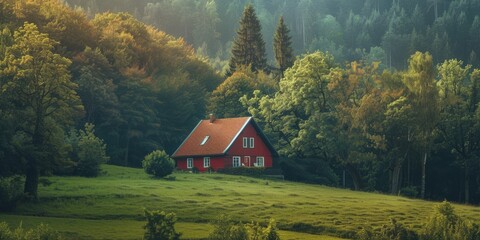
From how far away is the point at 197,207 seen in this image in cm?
6975

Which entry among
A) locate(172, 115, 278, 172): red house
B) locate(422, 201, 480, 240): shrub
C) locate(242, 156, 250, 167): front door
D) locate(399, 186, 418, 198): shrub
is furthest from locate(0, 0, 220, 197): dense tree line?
locate(399, 186, 418, 198): shrub

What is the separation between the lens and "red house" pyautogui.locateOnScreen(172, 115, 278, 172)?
106 meters

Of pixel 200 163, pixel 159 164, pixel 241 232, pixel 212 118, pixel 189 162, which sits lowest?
pixel 241 232

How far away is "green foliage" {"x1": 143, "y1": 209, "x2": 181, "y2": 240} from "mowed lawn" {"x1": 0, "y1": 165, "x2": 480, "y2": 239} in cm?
574

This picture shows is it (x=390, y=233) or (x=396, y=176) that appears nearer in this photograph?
(x=390, y=233)

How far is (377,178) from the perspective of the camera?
376ft

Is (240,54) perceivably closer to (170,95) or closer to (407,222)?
(170,95)

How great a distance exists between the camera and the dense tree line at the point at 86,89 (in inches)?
2800

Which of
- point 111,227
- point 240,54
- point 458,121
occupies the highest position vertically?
point 240,54

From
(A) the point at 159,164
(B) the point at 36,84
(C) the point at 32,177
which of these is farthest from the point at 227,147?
(C) the point at 32,177

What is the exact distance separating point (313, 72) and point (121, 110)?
25.4 meters

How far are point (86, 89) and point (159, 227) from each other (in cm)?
6064

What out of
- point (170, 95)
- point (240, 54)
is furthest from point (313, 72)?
point (240, 54)

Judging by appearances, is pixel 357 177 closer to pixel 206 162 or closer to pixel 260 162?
pixel 260 162
